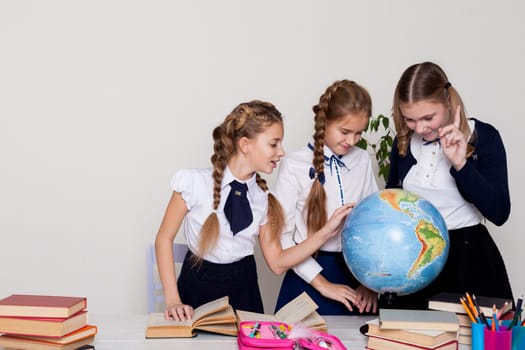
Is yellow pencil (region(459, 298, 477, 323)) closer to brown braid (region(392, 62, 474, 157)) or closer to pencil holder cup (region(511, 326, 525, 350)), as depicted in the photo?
pencil holder cup (region(511, 326, 525, 350))

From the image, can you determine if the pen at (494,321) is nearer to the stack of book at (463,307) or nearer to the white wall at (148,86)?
the stack of book at (463,307)

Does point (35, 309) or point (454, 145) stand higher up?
point (454, 145)

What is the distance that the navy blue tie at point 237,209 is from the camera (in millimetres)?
2748

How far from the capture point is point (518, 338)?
6.51 feet

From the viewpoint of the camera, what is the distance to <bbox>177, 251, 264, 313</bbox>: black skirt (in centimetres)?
277

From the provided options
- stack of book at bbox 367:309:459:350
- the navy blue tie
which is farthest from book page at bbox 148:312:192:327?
stack of book at bbox 367:309:459:350

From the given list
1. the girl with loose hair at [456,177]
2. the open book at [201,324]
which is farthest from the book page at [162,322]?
the girl with loose hair at [456,177]

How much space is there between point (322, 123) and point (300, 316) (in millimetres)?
941

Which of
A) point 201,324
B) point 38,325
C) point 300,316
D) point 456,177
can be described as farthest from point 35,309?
point 456,177

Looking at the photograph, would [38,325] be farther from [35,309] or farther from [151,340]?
[151,340]

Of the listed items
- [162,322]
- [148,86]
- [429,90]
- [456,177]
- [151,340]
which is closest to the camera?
[151,340]

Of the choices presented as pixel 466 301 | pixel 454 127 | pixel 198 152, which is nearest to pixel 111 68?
pixel 198 152

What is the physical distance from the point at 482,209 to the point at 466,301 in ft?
1.50

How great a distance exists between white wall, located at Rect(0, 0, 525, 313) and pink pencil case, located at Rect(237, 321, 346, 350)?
6.91 ft
